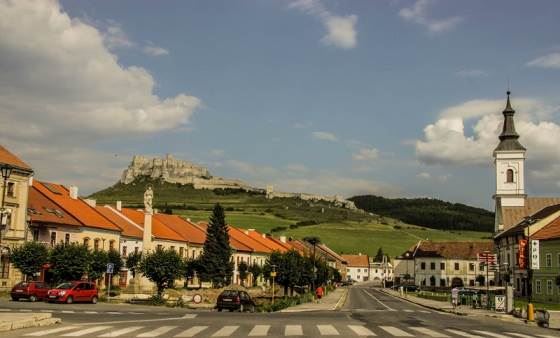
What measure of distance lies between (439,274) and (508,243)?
4826 centimetres

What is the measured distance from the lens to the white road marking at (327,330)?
2193 cm

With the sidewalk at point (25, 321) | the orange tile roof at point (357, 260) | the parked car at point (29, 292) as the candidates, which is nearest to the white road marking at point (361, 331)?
the sidewalk at point (25, 321)

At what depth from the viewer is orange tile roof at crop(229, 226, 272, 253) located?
10275cm

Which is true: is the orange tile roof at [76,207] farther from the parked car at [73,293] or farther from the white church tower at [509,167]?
the white church tower at [509,167]

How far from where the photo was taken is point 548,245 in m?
66.0

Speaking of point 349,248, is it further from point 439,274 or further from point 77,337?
point 77,337

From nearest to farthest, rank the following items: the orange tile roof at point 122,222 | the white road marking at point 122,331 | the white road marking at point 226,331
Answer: the white road marking at point 122,331 → the white road marking at point 226,331 → the orange tile roof at point 122,222

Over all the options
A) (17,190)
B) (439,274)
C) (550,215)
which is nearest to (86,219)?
(17,190)

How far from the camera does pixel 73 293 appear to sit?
4072 centimetres

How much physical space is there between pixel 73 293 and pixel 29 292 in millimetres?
3447

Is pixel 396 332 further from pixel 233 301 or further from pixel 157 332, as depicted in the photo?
pixel 233 301

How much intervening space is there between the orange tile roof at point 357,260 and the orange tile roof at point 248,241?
82.5 m

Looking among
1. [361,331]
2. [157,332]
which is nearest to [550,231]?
[361,331]

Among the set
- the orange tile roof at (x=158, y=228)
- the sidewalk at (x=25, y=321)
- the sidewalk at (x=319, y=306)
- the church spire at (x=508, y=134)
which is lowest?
the sidewalk at (x=319, y=306)
